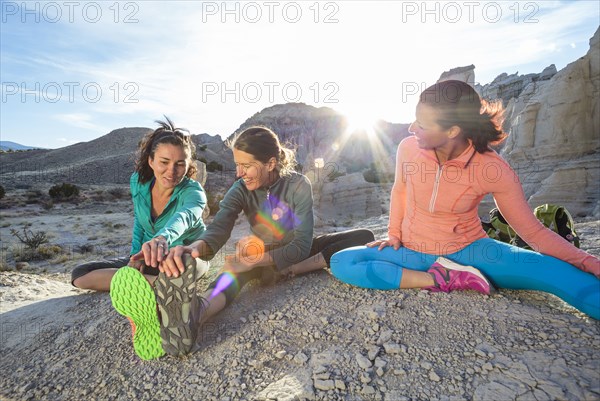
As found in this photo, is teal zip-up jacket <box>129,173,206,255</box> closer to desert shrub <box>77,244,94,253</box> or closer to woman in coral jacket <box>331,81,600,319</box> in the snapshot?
woman in coral jacket <box>331,81,600,319</box>

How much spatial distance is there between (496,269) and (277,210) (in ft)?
5.54

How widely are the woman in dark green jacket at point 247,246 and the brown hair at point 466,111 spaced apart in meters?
1.22

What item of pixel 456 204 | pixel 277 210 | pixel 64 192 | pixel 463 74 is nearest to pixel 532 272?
pixel 456 204

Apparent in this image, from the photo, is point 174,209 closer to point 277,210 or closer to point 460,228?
point 277,210

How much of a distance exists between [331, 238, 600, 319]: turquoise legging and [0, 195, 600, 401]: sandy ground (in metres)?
0.09

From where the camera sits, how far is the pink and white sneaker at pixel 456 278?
220cm

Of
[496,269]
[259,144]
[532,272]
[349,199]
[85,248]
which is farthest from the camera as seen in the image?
[349,199]

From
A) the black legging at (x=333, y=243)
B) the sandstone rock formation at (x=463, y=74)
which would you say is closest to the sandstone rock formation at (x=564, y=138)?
the black legging at (x=333, y=243)

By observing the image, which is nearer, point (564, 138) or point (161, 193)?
point (161, 193)

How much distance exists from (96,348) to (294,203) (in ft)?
5.85

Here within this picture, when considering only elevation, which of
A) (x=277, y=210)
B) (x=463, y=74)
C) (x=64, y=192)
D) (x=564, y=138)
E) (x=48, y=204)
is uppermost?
(x=463, y=74)

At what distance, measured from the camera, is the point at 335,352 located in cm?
188

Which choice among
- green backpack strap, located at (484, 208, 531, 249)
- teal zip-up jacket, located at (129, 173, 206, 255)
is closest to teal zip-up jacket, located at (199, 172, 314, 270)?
teal zip-up jacket, located at (129, 173, 206, 255)

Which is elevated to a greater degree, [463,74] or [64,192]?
[463,74]
